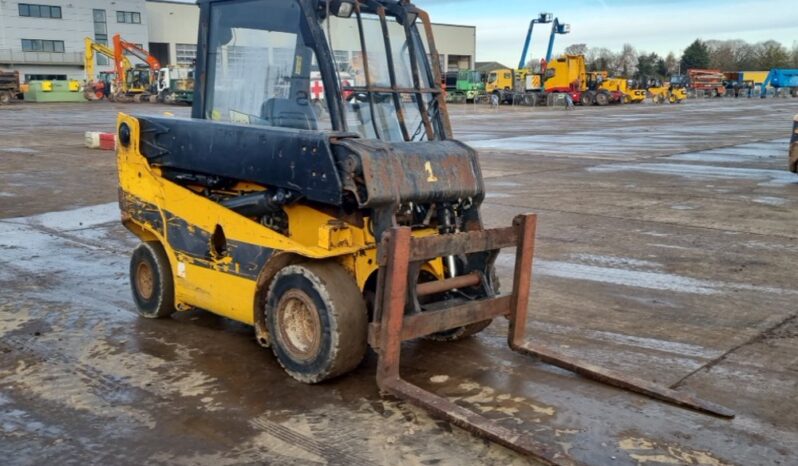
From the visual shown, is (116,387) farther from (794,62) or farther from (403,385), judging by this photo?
(794,62)

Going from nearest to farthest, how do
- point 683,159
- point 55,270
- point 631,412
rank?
point 631,412 → point 55,270 → point 683,159

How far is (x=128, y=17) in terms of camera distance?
2987 inches

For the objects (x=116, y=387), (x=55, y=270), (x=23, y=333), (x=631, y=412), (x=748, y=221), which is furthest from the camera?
(x=748, y=221)

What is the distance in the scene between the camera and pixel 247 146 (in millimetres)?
4992

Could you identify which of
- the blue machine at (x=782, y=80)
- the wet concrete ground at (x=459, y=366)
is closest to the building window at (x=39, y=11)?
the wet concrete ground at (x=459, y=366)

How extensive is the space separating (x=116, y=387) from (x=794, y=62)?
111860 millimetres

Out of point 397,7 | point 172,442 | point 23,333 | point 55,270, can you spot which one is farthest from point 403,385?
point 55,270

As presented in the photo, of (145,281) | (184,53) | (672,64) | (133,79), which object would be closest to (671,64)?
(672,64)

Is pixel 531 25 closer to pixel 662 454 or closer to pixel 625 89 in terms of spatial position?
pixel 625 89

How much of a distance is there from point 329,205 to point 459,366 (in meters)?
1.36

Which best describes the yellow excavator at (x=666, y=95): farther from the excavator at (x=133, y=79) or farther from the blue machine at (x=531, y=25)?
the excavator at (x=133, y=79)

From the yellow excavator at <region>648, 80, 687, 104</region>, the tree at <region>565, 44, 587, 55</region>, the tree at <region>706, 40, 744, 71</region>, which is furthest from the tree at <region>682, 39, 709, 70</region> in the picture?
the yellow excavator at <region>648, 80, 687, 104</region>

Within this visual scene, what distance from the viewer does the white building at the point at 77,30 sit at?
2744 inches

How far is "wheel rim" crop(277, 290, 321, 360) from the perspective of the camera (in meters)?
4.69
